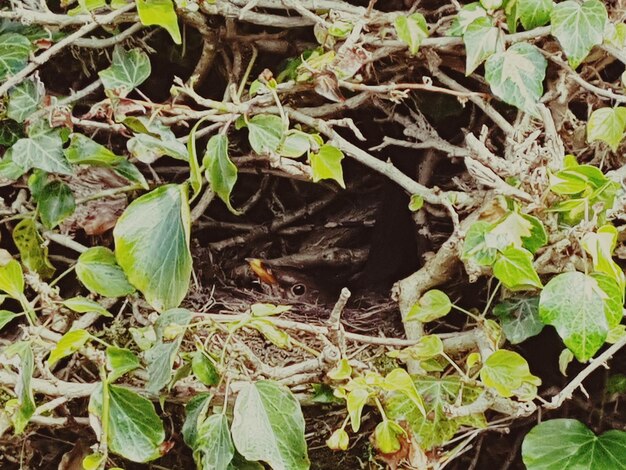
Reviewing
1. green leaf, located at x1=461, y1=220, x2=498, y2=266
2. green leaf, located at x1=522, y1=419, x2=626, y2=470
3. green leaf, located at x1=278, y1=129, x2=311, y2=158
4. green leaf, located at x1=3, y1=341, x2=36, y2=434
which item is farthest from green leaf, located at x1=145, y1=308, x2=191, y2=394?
green leaf, located at x1=522, y1=419, x2=626, y2=470

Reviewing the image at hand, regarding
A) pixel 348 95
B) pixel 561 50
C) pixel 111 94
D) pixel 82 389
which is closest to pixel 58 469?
pixel 82 389

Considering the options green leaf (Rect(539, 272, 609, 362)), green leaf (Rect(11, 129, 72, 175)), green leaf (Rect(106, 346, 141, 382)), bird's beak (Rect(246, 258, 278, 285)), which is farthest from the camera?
bird's beak (Rect(246, 258, 278, 285))

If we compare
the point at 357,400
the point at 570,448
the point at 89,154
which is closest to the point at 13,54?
the point at 89,154

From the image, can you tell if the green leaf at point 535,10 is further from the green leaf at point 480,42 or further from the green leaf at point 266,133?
the green leaf at point 266,133

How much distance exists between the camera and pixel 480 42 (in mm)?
889

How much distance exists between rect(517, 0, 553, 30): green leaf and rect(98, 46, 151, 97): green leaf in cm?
50

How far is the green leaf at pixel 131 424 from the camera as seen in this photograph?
0.83 metres

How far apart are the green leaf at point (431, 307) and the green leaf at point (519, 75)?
0.84 feet

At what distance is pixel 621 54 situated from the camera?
0.90m

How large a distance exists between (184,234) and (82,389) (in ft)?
0.77

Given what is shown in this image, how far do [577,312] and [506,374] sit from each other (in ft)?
0.39

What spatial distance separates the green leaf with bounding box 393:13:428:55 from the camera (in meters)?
0.92

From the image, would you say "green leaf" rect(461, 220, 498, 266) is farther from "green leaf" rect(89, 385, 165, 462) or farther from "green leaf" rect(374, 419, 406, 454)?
"green leaf" rect(89, 385, 165, 462)

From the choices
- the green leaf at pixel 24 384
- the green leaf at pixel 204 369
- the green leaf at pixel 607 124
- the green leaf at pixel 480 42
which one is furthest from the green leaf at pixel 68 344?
the green leaf at pixel 607 124
